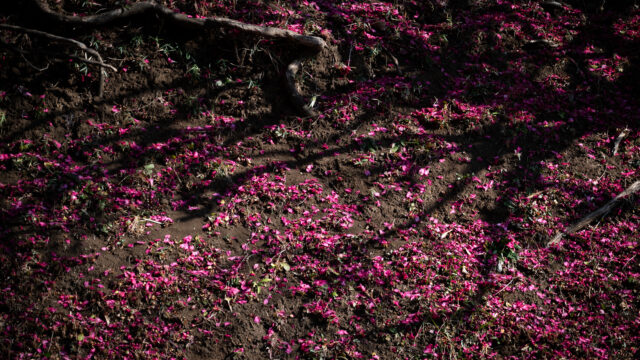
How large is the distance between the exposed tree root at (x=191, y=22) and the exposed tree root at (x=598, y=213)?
364 cm

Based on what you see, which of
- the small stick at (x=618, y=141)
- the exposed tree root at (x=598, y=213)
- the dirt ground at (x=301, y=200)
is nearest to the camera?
the dirt ground at (x=301, y=200)

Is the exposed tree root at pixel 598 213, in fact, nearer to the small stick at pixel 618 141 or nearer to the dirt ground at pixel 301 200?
the dirt ground at pixel 301 200

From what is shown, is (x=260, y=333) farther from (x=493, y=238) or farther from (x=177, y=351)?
(x=493, y=238)

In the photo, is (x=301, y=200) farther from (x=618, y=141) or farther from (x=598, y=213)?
(x=618, y=141)

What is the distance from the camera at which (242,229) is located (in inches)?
160

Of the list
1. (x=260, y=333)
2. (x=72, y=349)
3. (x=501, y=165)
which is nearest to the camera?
(x=72, y=349)

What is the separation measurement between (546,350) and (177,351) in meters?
3.53

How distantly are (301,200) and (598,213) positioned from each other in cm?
398

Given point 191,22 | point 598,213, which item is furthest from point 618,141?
point 191,22

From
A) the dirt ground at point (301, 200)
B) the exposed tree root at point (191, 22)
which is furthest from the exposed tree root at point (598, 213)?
the exposed tree root at point (191, 22)

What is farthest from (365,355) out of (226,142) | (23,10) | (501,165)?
(23,10)

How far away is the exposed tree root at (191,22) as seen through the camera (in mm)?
4438

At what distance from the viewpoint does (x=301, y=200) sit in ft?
14.7

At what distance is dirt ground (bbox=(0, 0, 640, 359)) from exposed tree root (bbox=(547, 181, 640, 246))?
0.10 metres
